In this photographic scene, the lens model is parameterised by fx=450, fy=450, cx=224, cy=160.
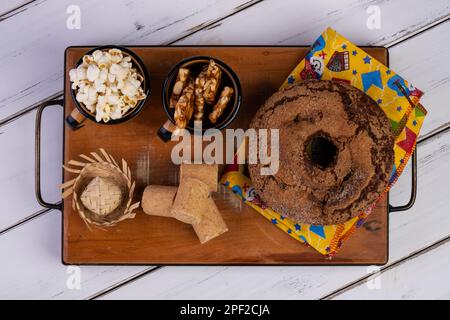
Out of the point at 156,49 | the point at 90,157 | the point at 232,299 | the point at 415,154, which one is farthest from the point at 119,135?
the point at 415,154

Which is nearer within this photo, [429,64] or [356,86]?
[356,86]

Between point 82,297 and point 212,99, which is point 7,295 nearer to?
point 82,297

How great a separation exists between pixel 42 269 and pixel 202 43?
622mm

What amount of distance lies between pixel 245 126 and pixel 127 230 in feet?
1.06

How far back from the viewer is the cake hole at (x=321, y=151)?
2.63ft

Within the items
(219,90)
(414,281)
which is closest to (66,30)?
(219,90)

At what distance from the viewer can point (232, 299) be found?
103 cm

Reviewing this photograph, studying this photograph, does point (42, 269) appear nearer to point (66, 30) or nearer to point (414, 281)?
point (66, 30)

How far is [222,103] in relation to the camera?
2.69ft

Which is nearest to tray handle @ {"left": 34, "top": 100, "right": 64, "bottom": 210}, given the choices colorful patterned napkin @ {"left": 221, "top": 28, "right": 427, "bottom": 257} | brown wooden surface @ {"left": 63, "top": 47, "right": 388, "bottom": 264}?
brown wooden surface @ {"left": 63, "top": 47, "right": 388, "bottom": 264}

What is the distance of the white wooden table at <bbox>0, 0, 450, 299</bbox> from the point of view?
0.99 meters

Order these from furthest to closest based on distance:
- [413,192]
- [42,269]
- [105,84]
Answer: [42,269] < [413,192] < [105,84]

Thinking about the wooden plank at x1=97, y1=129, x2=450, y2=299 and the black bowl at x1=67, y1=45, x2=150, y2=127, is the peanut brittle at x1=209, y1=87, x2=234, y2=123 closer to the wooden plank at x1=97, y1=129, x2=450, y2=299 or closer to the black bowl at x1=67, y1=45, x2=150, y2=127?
the black bowl at x1=67, y1=45, x2=150, y2=127

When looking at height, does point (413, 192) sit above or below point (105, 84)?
below
